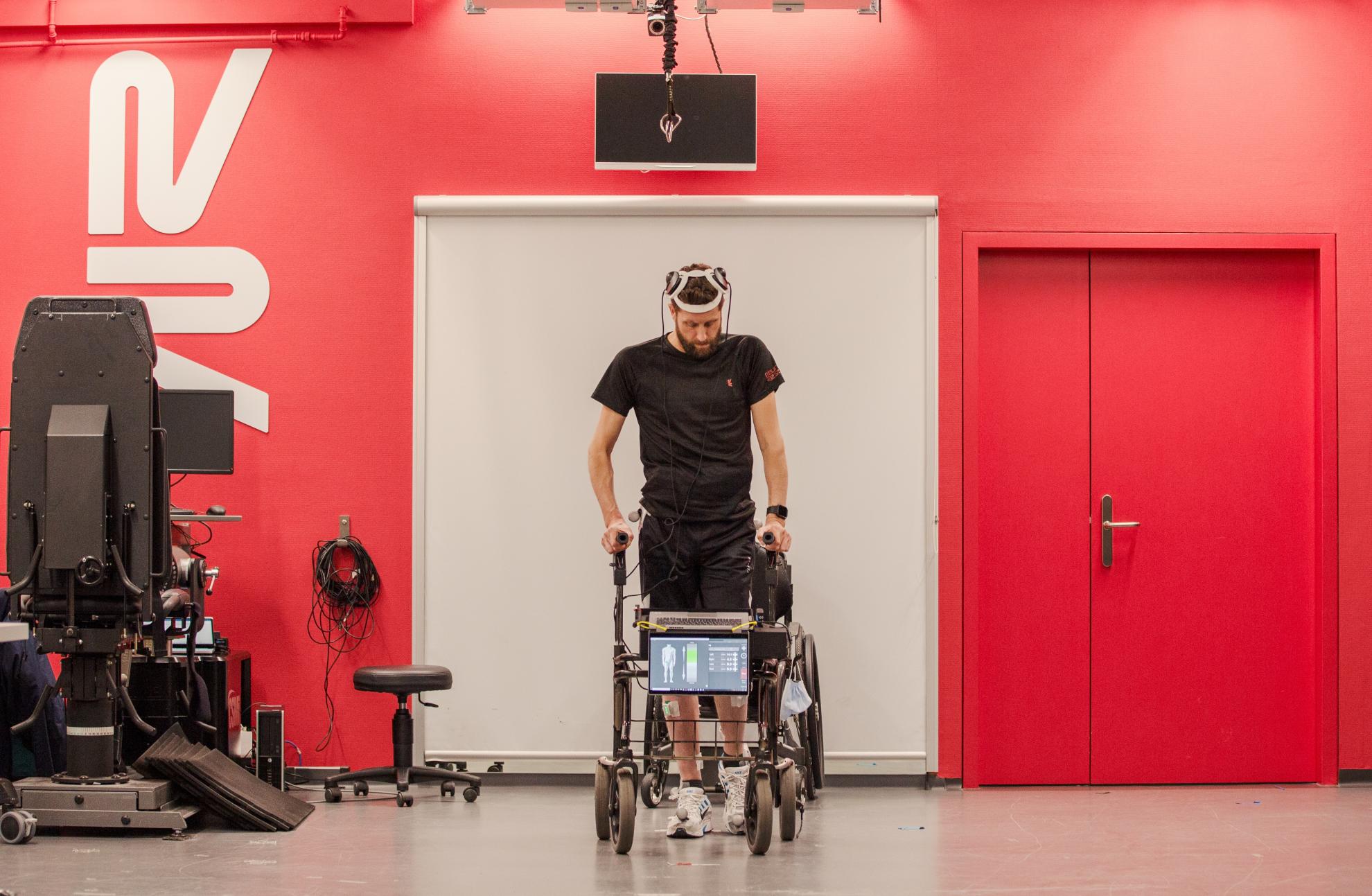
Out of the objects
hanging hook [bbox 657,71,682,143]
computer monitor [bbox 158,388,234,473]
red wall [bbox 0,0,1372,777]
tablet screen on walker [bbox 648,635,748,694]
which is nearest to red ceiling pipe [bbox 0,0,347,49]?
red wall [bbox 0,0,1372,777]

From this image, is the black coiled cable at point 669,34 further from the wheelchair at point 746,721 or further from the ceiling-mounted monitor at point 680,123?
the wheelchair at point 746,721

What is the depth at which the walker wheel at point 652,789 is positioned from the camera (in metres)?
4.32

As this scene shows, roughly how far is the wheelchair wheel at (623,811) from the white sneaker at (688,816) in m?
0.17

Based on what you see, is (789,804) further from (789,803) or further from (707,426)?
(707,426)

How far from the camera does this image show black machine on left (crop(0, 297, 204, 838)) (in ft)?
13.0

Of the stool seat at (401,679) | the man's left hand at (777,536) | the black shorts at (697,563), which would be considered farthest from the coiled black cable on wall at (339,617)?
the man's left hand at (777,536)

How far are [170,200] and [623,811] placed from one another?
3.21 m

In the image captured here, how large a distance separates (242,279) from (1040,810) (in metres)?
3.75

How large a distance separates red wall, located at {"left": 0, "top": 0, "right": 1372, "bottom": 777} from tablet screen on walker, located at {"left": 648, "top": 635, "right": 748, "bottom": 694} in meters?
1.80

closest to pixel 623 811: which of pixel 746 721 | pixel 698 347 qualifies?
pixel 746 721

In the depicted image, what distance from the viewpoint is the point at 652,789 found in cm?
434

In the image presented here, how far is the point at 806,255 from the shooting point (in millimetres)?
5121

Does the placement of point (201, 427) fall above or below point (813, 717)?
above

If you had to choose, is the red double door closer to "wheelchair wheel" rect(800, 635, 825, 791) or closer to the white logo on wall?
"wheelchair wheel" rect(800, 635, 825, 791)
